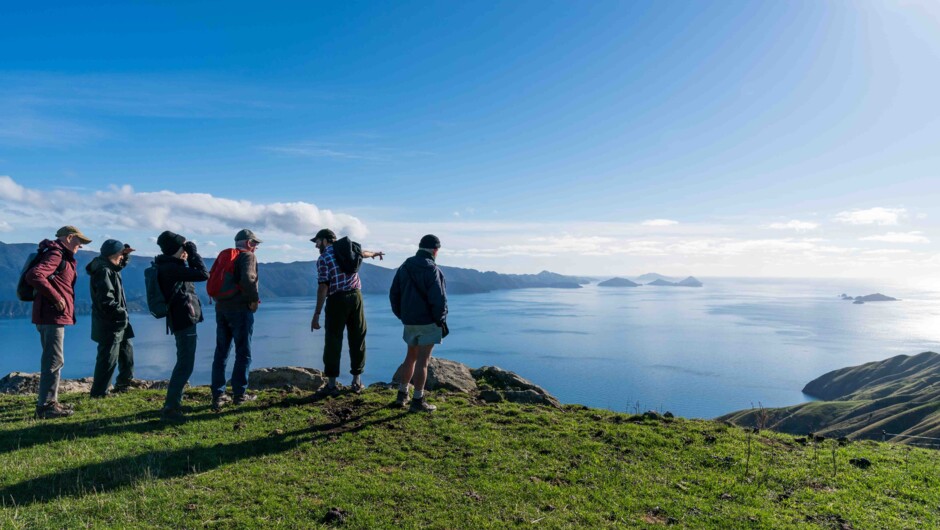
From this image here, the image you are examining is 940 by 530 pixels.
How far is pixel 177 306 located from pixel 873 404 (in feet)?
371

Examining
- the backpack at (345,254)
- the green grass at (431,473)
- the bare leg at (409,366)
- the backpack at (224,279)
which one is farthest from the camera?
the backpack at (345,254)

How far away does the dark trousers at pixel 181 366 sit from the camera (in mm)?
8812

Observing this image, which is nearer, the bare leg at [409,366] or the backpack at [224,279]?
the backpack at [224,279]

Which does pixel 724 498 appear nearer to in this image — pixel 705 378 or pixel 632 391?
pixel 632 391

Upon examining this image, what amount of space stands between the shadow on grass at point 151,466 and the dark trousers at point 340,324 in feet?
5.80

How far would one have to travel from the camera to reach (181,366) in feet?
28.8

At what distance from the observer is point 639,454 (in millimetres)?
7609

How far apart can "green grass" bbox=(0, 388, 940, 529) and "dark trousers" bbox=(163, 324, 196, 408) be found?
1.44 ft

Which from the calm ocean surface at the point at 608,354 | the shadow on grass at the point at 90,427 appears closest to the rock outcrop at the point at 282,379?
the shadow on grass at the point at 90,427

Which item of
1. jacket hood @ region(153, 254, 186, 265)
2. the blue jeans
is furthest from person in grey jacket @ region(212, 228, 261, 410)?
jacket hood @ region(153, 254, 186, 265)

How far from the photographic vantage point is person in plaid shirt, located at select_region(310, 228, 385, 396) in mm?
9594

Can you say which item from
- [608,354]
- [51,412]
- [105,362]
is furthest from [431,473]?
[608,354]

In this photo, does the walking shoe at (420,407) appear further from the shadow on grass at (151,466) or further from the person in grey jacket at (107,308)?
the person in grey jacket at (107,308)

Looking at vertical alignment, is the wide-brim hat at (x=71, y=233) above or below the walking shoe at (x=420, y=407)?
above
